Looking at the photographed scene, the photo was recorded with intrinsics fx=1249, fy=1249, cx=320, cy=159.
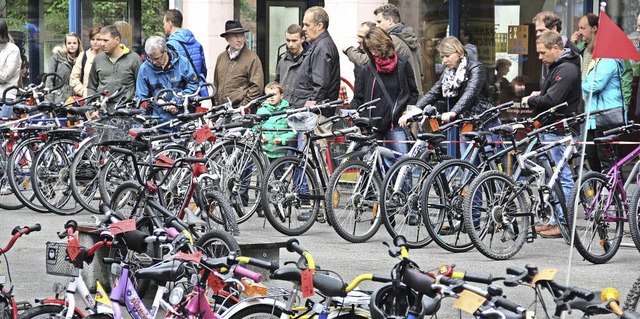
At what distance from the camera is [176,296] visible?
18.0 feet

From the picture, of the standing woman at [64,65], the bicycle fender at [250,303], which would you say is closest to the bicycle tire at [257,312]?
the bicycle fender at [250,303]

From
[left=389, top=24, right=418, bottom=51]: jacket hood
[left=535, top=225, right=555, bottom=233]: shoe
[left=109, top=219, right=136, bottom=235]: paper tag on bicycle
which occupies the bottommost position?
[left=535, top=225, right=555, bottom=233]: shoe

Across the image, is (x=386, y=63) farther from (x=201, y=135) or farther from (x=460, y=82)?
(x=201, y=135)

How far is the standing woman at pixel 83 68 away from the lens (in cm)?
1539

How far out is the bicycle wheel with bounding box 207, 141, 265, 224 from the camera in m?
11.4

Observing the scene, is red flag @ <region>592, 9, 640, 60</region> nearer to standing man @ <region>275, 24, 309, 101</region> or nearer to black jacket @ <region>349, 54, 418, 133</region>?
black jacket @ <region>349, 54, 418, 133</region>

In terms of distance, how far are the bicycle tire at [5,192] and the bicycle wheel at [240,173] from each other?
2685 mm

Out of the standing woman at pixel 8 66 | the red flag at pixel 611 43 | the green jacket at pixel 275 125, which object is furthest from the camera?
the standing woman at pixel 8 66

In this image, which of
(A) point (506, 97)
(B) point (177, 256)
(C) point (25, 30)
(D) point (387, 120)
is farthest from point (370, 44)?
(C) point (25, 30)

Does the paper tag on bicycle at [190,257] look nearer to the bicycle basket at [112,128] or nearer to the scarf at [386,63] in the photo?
the scarf at [386,63]

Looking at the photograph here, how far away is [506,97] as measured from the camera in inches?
622

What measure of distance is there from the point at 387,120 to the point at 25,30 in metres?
11.7

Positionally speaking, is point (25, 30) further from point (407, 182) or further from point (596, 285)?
point (596, 285)

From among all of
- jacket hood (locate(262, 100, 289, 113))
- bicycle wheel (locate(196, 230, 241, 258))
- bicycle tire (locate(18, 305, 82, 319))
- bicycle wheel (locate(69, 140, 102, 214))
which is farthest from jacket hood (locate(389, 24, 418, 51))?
bicycle tire (locate(18, 305, 82, 319))
